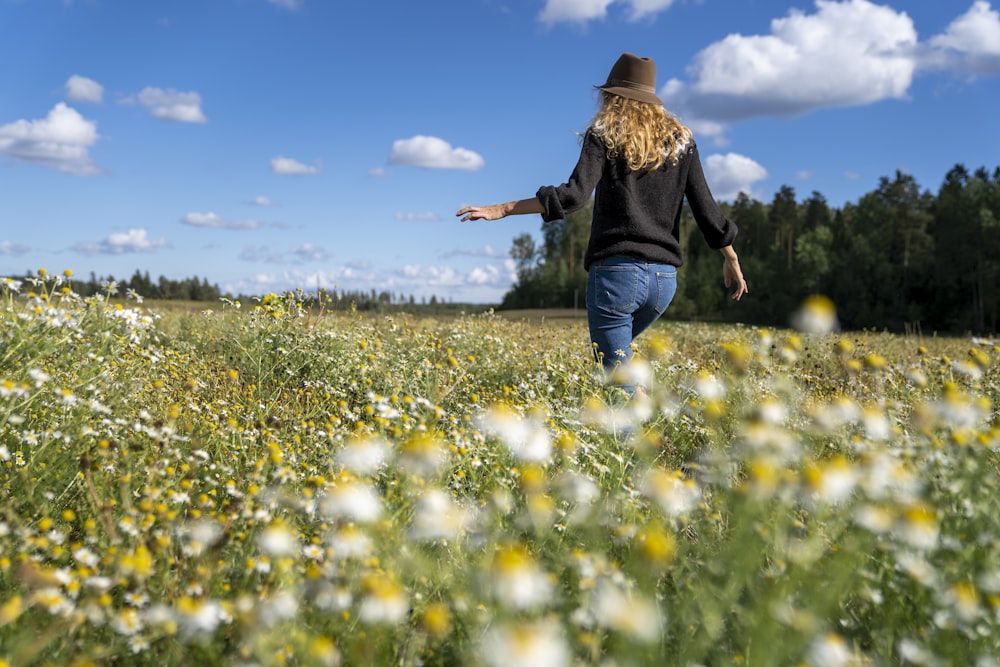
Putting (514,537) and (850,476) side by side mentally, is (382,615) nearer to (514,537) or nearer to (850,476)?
(514,537)

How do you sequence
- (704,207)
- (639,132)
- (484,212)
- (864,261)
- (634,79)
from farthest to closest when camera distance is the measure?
(864,261), (704,207), (634,79), (639,132), (484,212)

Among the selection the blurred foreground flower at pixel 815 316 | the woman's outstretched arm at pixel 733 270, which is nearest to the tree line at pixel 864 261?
the woman's outstretched arm at pixel 733 270

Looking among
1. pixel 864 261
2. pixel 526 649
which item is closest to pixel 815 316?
pixel 526 649

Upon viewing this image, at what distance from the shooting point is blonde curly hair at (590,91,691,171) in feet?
15.3

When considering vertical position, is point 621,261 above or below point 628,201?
below

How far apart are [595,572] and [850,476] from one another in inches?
35.6

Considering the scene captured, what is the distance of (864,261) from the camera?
51.3m

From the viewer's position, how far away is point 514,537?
9.14ft

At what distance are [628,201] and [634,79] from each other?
2.96 ft

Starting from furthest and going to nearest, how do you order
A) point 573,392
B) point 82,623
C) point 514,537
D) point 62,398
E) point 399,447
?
point 573,392 → point 62,398 → point 399,447 → point 514,537 → point 82,623

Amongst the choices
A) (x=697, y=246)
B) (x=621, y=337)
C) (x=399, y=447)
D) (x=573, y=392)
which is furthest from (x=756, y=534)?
(x=697, y=246)

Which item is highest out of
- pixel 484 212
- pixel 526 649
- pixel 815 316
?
pixel 484 212

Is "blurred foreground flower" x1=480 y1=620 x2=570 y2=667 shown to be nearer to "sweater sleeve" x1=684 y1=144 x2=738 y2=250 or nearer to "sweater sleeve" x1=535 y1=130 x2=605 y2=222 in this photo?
"sweater sleeve" x1=535 y1=130 x2=605 y2=222

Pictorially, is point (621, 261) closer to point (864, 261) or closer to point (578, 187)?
point (578, 187)
